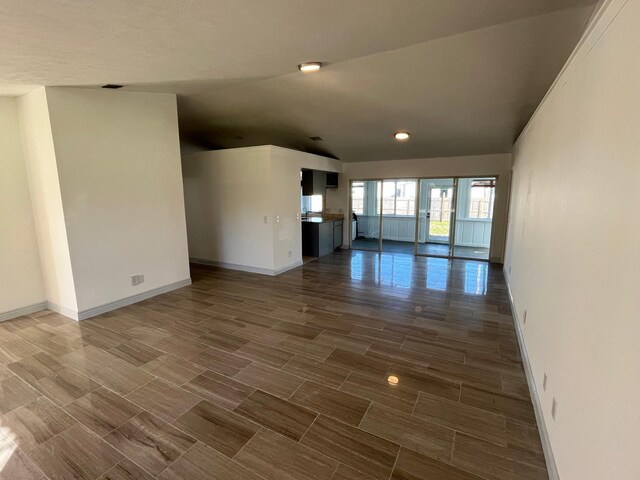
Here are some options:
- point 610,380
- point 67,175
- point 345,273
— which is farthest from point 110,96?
point 610,380

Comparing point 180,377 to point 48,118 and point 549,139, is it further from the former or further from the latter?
point 549,139

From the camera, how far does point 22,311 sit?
391 cm

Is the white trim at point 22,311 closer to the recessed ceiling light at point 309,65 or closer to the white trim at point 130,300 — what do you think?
the white trim at point 130,300

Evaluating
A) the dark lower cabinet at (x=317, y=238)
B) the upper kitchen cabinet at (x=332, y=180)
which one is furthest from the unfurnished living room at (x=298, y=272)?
the upper kitchen cabinet at (x=332, y=180)

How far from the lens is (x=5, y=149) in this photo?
3.62m

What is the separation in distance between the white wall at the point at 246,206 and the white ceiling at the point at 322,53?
0.92 metres

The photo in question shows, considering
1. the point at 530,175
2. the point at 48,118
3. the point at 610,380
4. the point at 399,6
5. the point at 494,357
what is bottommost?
the point at 494,357

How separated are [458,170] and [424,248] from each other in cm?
248

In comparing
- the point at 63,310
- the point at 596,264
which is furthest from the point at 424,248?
the point at 63,310

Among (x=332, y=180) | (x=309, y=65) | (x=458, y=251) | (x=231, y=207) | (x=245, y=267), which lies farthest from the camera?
(x=332, y=180)

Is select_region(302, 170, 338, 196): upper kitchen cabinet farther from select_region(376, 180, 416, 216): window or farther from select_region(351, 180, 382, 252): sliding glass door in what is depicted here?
select_region(376, 180, 416, 216): window

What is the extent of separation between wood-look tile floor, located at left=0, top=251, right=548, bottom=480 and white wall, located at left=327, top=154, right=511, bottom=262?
3.11 metres

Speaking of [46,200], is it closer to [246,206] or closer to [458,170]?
[246,206]

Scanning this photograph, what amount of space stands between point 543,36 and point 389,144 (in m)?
3.77
